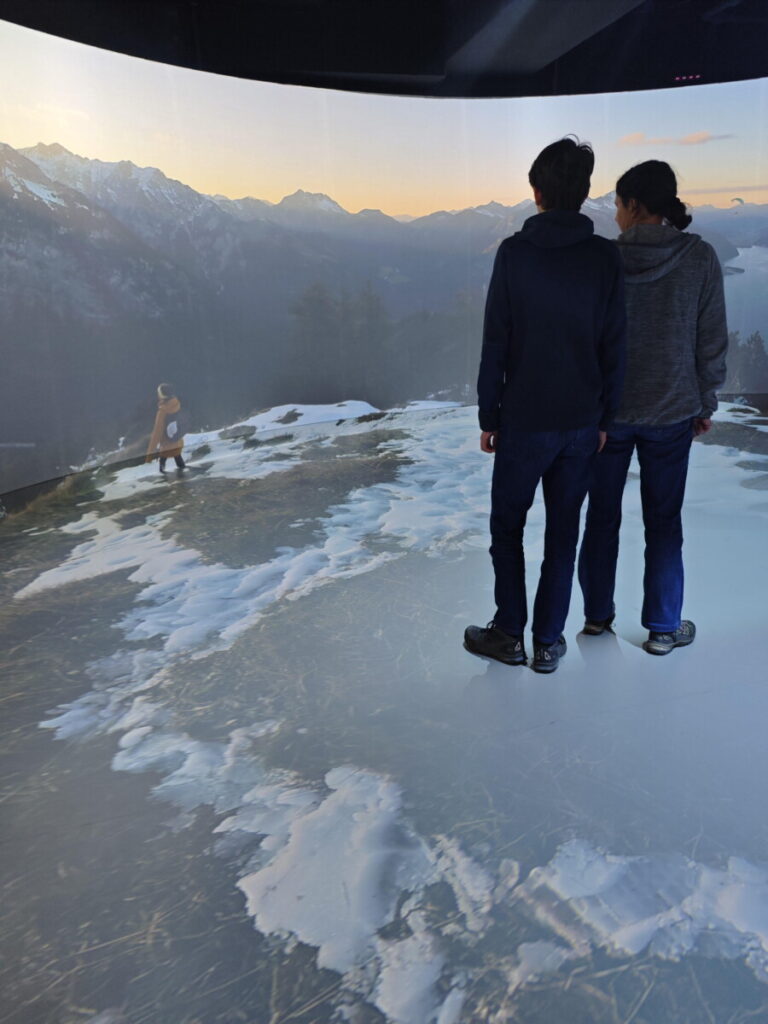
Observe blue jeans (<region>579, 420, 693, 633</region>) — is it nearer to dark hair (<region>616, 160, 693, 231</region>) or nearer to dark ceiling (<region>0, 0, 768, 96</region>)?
dark hair (<region>616, 160, 693, 231</region>)

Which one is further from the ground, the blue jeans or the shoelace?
the blue jeans

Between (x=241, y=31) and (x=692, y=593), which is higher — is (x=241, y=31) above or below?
above

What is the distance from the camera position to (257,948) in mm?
1105

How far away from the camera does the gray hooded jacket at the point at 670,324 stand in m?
1.71

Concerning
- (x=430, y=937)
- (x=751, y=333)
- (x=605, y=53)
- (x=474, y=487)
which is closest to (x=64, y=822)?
(x=430, y=937)

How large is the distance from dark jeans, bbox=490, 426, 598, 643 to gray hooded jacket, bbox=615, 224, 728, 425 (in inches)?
7.4

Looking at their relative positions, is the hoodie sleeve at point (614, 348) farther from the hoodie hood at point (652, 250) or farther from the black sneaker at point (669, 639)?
the black sneaker at point (669, 639)

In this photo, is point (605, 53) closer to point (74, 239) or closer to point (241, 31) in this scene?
point (241, 31)

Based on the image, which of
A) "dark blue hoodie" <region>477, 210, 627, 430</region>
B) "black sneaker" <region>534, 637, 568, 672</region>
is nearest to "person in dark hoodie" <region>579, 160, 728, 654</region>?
"dark blue hoodie" <region>477, 210, 627, 430</region>

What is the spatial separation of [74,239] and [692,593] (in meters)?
3.17

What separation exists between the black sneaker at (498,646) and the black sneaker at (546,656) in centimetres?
4

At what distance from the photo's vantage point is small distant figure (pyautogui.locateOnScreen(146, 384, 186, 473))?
4016mm

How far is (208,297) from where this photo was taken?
4.38 m

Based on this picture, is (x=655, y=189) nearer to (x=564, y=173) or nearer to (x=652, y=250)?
(x=652, y=250)
